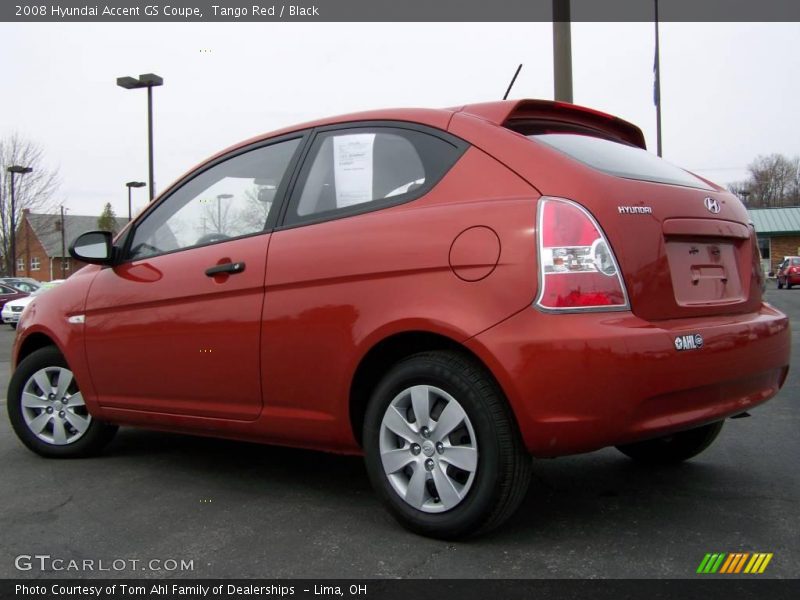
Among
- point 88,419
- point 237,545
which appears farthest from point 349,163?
point 88,419

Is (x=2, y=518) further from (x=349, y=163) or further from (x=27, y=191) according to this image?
(x=27, y=191)

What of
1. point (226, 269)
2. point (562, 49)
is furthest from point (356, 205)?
point (562, 49)

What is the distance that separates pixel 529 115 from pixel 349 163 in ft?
2.67

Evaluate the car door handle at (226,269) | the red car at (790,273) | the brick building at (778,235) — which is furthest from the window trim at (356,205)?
the brick building at (778,235)

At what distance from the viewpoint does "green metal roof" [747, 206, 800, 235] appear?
47.3m

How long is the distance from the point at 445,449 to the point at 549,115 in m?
1.53

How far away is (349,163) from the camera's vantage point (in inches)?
135

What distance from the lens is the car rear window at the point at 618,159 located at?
9.90ft

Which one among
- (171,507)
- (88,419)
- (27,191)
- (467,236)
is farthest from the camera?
(27,191)

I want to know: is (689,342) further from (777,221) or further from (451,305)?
(777,221)

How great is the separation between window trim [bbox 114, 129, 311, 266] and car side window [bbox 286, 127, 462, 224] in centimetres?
8

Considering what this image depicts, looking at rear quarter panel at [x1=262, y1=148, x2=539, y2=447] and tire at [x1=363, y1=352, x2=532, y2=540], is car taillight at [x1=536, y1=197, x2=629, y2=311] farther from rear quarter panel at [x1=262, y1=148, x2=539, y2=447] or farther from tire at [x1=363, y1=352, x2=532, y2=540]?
tire at [x1=363, y1=352, x2=532, y2=540]

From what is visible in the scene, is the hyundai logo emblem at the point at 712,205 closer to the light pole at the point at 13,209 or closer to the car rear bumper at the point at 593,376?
the car rear bumper at the point at 593,376

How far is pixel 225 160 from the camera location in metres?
4.00
